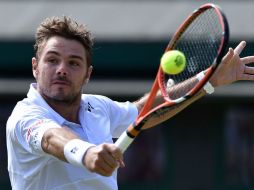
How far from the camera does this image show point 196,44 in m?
6.63

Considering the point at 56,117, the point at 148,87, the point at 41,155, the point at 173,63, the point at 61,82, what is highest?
the point at 173,63

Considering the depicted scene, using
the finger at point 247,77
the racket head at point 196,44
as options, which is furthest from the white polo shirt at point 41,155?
the finger at point 247,77

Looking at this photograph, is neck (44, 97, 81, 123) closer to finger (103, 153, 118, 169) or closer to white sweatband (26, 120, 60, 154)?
white sweatband (26, 120, 60, 154)

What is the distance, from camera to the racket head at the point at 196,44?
19.8 ft

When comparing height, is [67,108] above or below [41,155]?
above

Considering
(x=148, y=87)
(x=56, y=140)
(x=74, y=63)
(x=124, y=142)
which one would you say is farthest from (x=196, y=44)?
(x=148, y=87)

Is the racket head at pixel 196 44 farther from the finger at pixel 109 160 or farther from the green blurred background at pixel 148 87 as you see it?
the green blurred background at pixel 148 87

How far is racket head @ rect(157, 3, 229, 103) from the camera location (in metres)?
6.03

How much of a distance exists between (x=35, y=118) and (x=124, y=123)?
1.20 m

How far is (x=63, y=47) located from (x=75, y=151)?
108 cm

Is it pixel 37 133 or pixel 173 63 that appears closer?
pixel 37 133

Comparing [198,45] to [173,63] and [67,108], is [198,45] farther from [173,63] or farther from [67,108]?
[67,108]

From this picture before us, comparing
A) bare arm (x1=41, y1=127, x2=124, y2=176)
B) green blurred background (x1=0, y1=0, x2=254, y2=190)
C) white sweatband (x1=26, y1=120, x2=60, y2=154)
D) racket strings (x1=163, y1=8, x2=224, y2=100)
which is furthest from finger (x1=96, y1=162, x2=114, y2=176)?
green blurred background (x1=0, y1=0, x2=254, y2=190)

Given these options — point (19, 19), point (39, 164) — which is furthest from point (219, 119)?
point (39, 164)
